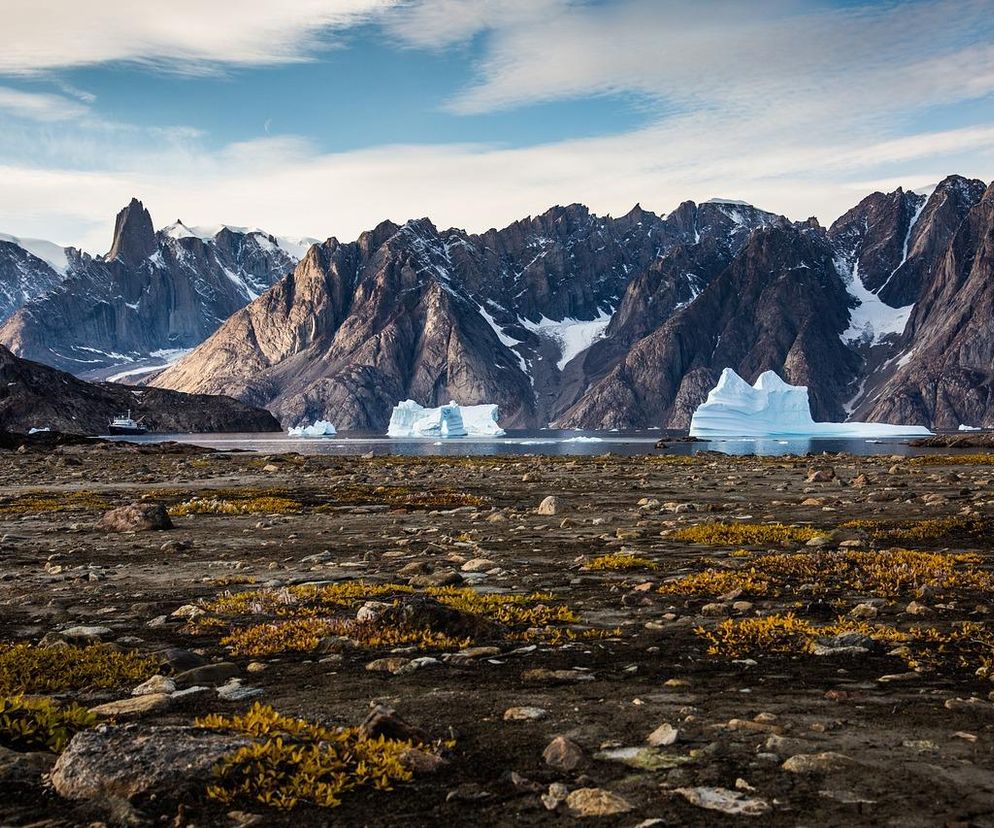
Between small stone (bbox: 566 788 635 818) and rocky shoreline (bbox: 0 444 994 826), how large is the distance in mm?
16

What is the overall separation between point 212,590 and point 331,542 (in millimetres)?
7026

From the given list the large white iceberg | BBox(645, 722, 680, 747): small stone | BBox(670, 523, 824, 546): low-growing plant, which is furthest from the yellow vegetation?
the large white iceberg

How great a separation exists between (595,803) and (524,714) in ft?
6.46

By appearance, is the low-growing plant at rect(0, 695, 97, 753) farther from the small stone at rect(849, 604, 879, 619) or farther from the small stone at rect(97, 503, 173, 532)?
the small stone at rect(97, 503, 173, 532)

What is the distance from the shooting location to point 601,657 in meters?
9.63

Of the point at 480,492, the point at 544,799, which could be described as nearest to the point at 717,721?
the point at 544,799

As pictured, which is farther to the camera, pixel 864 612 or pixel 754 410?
pixel 754 410

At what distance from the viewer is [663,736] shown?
21.8 ft

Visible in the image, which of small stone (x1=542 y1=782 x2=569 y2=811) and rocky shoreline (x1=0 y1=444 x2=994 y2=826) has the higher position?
small stone (x1=542 y1=782 x2=569 y2=811)

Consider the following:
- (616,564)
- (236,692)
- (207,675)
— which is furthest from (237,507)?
(236,692)

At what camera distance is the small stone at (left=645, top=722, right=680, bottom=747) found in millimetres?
6594

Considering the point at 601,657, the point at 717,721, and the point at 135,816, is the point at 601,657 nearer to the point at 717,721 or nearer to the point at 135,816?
the point at 717,721

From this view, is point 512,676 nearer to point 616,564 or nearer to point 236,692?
point 236,692

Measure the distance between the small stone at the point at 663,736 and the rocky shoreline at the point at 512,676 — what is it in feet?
0.06
